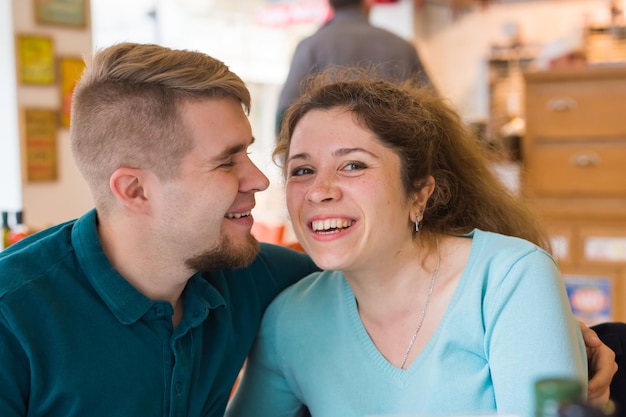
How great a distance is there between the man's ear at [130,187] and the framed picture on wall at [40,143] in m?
2.49

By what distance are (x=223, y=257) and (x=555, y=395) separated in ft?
3.32

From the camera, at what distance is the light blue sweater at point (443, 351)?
128cm

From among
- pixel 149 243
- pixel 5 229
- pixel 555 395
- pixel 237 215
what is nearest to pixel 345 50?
pixel 5 229

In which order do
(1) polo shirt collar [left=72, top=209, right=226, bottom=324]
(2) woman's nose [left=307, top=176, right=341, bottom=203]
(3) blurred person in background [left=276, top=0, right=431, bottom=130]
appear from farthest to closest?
(3) blurred person in background [left=276, top=0, right=431, bottom=130], (2) woman's nose [left=307, top=176, right=341, bottom=203], (1) polo shirt collar [left=72, top=209, right=226, bottom=324]

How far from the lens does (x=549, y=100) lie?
12.7 ft

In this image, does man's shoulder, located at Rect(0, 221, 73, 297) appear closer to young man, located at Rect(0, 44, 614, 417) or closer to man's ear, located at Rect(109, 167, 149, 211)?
young man, located at Rect(0, 44, 614, 417)

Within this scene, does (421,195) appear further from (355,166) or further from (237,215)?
(237,215)

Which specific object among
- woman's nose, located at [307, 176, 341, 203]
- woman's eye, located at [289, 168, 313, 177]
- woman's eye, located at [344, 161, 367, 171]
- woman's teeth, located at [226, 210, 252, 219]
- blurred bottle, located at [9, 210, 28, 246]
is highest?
woman's eye, located at [344, 161, 367, 171]

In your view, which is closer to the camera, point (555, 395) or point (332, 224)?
point (555, 395)

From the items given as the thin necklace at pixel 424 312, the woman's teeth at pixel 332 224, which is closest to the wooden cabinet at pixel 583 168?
the thin necklace at pixel 424 312

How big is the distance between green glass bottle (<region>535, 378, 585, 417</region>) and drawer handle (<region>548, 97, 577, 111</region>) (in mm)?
3512

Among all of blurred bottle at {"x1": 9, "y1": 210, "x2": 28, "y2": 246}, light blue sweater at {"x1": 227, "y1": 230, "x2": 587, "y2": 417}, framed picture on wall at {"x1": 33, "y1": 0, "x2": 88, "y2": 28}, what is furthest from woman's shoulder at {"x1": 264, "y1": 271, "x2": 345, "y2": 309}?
framed picture on wall at {"x1": 33, "y1": 0, "x2": 88, "y2": 28}

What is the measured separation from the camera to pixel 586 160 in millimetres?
3854

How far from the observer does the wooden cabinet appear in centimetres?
378
